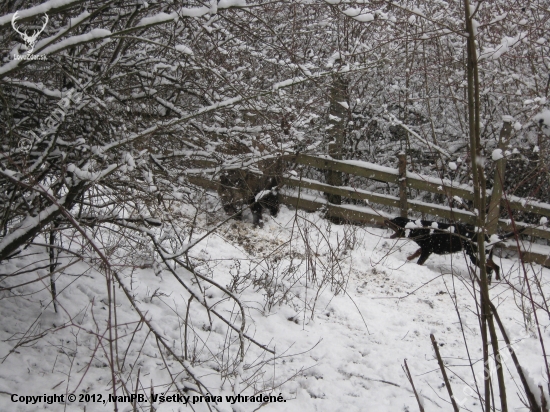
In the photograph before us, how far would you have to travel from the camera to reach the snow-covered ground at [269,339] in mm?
3240

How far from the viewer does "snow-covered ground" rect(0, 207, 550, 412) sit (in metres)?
3.24

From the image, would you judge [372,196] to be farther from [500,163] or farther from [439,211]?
[500,163]

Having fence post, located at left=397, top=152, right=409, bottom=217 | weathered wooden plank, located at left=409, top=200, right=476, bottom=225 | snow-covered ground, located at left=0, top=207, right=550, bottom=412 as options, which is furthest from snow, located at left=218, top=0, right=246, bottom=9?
weathered wooden plank, located at left=409, top=200, right=476, bottom=225

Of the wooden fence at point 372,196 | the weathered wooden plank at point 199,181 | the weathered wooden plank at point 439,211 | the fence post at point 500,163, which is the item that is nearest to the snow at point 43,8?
the fence post at point 500,163

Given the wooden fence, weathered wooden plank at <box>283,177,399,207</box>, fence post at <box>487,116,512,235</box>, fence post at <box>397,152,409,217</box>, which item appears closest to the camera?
fence post at <box>487,116,512,235</box>

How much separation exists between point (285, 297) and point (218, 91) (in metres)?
2.33

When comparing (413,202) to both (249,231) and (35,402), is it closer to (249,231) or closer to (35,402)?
(249,231)

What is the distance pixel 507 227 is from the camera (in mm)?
7230

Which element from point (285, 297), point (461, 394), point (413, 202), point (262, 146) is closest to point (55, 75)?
point (262, 146)

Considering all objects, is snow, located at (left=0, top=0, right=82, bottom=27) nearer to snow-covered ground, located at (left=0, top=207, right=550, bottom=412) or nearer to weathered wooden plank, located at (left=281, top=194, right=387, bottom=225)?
snow-covered ground, located at (left=0, top=207, right=550, bottom=412)

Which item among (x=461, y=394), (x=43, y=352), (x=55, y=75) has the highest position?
(x=55, y=75)

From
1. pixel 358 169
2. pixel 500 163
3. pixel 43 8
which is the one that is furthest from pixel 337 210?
pixel 43 8

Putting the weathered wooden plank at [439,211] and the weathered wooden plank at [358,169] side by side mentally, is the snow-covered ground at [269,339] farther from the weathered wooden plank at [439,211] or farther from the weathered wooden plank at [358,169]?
the weathered wooden plank at [358,169]

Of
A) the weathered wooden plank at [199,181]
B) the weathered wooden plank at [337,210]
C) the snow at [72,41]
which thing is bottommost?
the snow at [72,41]
